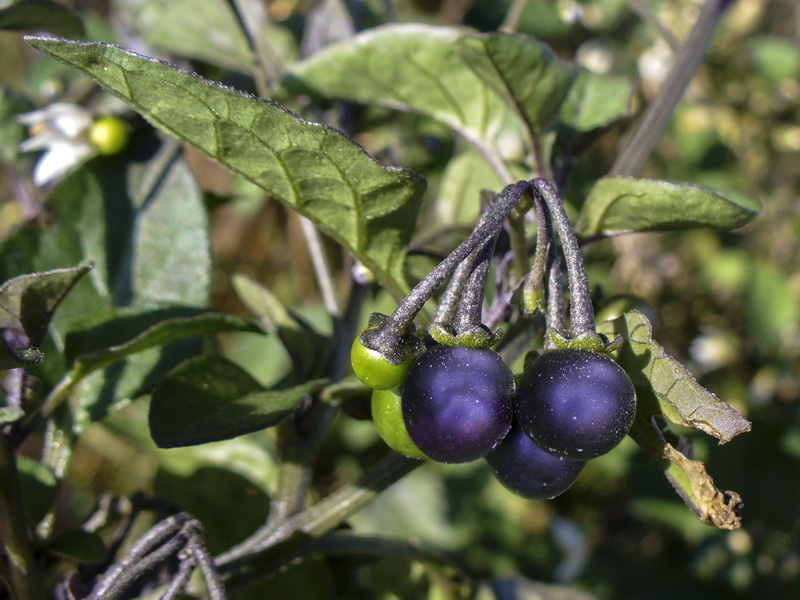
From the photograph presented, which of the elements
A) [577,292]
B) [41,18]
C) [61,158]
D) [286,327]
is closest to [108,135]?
[61,158]

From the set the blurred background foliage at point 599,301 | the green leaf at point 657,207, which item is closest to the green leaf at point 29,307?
the blurred background foliage at point 599,301

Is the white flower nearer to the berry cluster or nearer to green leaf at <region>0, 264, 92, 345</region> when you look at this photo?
green leaf at <region>0, 264, 92, 345</region>

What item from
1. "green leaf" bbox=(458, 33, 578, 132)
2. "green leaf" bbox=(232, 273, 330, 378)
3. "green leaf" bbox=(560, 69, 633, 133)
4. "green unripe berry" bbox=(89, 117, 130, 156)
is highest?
"green leaf" bbox=(458, 33, 578, 132)

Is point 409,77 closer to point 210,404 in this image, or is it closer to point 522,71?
point 522,71

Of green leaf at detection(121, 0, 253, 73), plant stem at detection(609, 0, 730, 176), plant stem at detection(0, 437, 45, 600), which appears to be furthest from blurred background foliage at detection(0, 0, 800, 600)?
plant stem at detection(0, 437, 45, 600)

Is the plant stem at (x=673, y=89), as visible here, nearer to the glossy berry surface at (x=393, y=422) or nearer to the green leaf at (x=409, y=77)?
the green leaf at (x=409, y=77)

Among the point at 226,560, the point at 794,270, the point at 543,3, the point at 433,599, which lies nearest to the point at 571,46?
the point at 543,3
